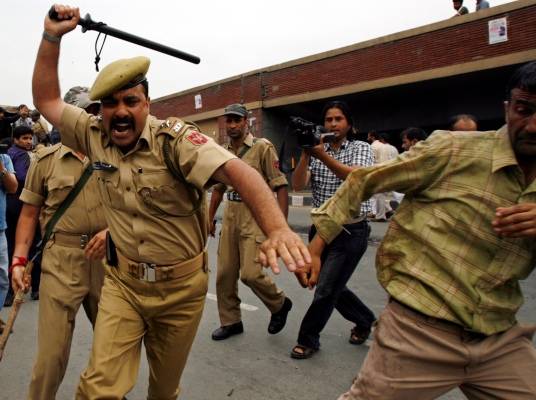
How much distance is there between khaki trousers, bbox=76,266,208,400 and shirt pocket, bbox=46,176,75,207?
71 centimetres

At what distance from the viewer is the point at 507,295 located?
1831 mm

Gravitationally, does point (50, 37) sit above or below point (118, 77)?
above

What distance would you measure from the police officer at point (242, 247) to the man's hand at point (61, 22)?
7.00ft

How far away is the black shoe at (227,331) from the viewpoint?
4.10 metres

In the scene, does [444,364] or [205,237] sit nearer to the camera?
[444,364]

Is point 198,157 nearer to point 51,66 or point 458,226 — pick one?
point 51,66

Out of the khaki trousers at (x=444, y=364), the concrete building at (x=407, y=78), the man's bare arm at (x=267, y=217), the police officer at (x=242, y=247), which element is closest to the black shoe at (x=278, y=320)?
the police officer at (x=242, y=247)

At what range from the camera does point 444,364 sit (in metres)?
1.82

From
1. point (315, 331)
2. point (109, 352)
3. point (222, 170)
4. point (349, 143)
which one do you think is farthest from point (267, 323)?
point (222, 170)

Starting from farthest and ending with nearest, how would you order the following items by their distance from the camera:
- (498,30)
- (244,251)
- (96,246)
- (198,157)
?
(498,30)
(244,251)
(96,246)
(198,157)

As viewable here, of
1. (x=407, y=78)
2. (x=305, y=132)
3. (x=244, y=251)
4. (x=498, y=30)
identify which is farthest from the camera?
(x=407, y=78)

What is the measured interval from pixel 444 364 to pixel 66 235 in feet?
6.98

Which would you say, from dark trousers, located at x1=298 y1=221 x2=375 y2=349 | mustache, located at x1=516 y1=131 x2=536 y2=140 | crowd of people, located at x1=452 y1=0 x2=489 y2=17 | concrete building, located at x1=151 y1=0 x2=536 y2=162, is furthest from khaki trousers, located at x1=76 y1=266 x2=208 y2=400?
crowd of people, located at x1=452 y1=0 x2=489 y2=17

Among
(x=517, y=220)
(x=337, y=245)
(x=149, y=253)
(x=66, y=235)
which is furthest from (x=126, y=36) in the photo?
(x=337, y=245)
